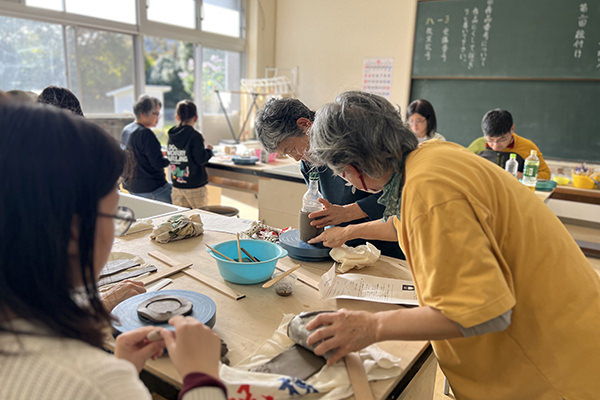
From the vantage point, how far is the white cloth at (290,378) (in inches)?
30.9

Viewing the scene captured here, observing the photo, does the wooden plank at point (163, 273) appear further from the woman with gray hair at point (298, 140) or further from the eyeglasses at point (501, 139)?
the eyeglasses at point (501, 139)

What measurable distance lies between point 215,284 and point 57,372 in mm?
755

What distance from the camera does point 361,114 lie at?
0.95m

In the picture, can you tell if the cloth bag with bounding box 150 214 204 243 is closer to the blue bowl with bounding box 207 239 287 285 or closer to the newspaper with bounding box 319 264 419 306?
the blue bowl with bounding box 207 239 287 285

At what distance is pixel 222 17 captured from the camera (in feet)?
18.2

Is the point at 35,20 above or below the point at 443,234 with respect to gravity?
above

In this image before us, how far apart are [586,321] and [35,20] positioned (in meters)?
4.54

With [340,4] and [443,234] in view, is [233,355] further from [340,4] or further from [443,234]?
[340,4]

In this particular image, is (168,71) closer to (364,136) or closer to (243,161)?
(243,161)

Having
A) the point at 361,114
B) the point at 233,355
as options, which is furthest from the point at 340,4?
the point at 233,355

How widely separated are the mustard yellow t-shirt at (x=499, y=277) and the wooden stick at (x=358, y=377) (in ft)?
0.66

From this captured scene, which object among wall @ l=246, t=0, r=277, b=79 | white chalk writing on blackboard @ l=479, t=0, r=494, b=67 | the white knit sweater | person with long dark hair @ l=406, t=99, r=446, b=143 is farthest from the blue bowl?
wall @ l=246, t=0, r=277, b=79

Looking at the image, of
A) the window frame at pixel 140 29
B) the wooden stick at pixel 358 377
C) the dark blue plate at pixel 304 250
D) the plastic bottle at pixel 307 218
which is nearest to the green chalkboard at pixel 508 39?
the window frame at pixel 140 29

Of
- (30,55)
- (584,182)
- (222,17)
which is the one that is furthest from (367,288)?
(222,17)
